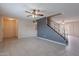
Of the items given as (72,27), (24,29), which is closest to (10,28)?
(24,29)

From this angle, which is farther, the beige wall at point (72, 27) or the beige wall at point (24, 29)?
the beige wall at point (24, 29)

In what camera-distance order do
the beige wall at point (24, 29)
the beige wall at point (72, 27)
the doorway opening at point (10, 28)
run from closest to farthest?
the beige wall at point (72, 27)
the beige wall at point (24, 29)
the doorway opening at point (10, 28)

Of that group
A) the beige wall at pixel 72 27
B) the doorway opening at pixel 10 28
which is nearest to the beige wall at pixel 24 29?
the doorway opening at pixel 10 28

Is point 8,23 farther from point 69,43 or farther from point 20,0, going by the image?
point 20,0

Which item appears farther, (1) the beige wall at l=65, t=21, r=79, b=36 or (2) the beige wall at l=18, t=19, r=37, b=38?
(2) the beige wall at l=18, t=19, r=37, b=38

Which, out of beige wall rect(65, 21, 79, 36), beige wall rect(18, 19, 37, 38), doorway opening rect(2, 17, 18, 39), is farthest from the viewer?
doorway opening rect(2, 17, 18, 39)

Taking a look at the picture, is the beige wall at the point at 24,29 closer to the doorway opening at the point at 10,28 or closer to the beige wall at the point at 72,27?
the doorway opening at the point at 10,28

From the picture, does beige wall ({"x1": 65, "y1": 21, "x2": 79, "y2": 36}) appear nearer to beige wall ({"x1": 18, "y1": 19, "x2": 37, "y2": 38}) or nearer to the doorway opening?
beige wall ({"x1": 18, "y1": 19, "x2": 37, "y2": 38})

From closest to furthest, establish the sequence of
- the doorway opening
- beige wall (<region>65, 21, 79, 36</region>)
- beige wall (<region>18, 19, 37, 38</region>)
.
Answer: beige wall (<region>65, 21, 79, 36</region>)
beige wall (<region>18, 19, 37, 38</region>)
the doorway opening

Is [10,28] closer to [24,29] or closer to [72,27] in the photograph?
[24,29]

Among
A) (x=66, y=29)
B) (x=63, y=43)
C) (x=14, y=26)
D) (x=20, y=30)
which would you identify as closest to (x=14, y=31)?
(x=14, y=26)

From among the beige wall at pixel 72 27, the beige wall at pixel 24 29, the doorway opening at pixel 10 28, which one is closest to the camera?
the beige wall at pixel 72 27

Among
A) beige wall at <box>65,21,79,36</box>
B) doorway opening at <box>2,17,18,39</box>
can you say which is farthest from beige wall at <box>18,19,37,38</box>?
beige wall at <box>65,21,79,36</box>

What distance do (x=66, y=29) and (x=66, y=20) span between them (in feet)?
1.00
